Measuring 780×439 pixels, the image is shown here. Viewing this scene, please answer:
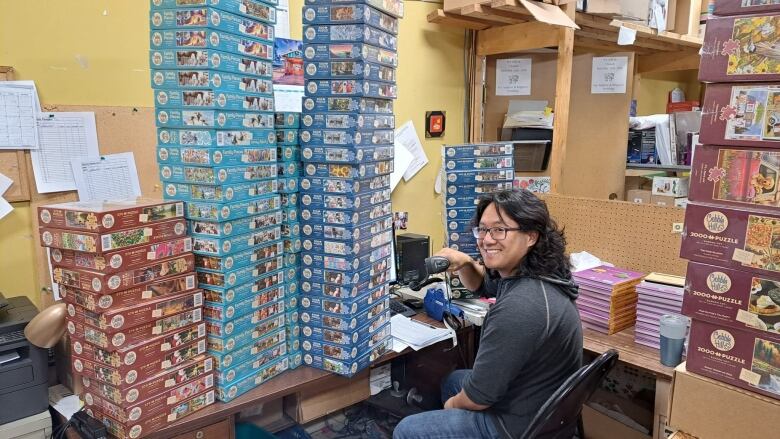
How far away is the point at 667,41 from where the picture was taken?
3318mm

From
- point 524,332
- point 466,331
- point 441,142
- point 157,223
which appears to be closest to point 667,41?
point 441,142

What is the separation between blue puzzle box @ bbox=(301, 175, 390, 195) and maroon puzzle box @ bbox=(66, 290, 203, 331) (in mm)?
524

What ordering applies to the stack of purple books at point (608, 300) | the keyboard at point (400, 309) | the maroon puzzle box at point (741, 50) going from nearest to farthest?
the maroon puzzle box at point (741, 50) → the stack of purple books at point (608, 300) → the keyboard at point (400, 309)

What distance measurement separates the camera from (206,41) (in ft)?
5.09

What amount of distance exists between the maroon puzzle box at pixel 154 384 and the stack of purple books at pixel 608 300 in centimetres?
150

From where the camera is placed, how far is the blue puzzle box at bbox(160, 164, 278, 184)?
1609mm

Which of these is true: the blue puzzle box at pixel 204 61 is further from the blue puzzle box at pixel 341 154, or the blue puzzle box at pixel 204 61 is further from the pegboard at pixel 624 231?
the pegboard at pixel 624 231

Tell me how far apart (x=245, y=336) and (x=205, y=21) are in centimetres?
99

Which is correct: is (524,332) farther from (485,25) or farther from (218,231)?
(485,25)

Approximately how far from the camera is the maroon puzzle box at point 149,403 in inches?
58.9

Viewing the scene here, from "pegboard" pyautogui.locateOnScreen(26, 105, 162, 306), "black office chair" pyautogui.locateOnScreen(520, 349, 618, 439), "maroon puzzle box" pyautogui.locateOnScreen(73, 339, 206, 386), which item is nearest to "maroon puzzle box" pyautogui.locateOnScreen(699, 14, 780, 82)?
"black office chair" pyautogui.locateOnScreen(520, 349, 618, 439)

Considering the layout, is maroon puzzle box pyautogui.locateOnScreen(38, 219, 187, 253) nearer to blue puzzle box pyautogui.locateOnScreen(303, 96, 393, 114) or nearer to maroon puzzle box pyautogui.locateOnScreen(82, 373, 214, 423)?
maroon puzzle box pyautogui.locateOnScreen(82, 373, 214, 423)

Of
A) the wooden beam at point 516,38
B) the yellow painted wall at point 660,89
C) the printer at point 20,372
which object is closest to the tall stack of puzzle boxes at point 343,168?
the printer at point 20,372

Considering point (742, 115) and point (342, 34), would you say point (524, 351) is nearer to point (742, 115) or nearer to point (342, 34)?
point (742, 115)
